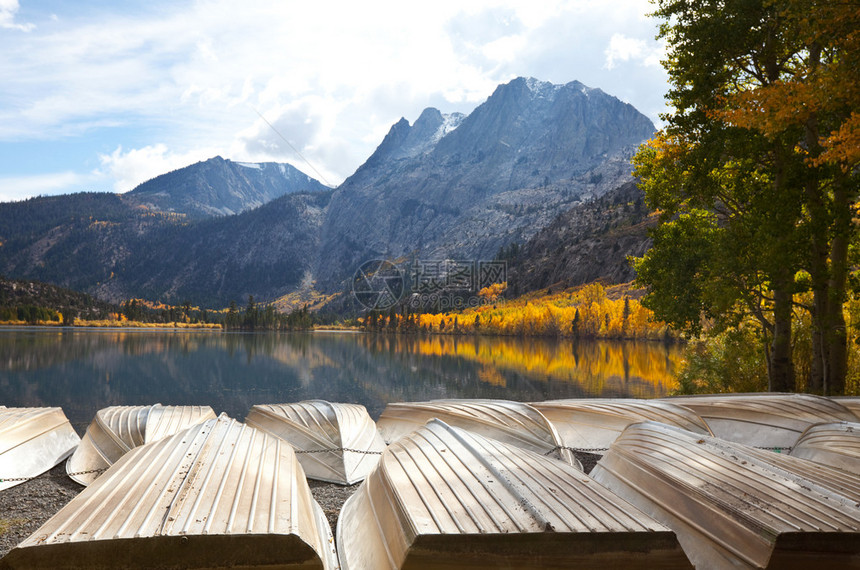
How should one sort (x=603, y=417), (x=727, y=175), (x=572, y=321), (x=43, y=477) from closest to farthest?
(x=43, y=477), (x=603, y=417), (x=727, y=175), (x=572, y=321)

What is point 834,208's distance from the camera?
37.1ft

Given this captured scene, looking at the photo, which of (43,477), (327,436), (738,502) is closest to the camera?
(738,502)

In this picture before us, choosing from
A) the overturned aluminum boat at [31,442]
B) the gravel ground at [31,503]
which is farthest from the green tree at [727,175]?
the overturned aluminum boat at [31,442]

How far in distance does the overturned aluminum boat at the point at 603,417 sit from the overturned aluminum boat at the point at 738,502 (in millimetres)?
4289

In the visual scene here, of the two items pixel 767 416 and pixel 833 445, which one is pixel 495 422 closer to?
pixel 767 416

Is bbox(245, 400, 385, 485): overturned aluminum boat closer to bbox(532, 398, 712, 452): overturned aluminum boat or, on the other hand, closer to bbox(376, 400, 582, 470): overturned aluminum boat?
bbox(376, 400, 582, 470): overturned aluminum boat

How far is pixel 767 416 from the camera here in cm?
989

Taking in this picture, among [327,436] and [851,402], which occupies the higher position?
[851,402]

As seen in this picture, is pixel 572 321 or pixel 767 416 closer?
pixel 767 416

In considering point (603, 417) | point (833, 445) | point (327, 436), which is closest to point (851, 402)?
point (833, 445)

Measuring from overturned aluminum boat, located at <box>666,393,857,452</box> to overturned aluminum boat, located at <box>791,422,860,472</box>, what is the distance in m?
1.31

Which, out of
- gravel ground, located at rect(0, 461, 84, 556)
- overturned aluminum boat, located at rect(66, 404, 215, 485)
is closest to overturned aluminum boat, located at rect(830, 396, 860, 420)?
overturned aluminum boat, located at rect(66, 404, 215, 485)

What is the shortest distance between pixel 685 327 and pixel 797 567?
13536 mm

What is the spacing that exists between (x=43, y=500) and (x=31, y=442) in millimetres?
3175
